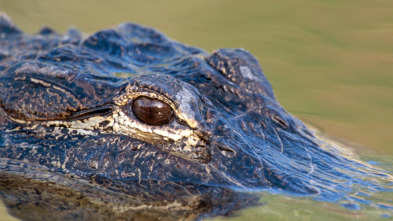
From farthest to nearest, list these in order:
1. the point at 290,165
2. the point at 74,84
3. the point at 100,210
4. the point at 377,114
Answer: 1. the point at 377,114
2. the point at 74,84
3. the point at 290,165
4. the point at 100,210

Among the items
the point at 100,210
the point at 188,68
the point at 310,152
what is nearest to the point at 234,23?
the point at 188,68

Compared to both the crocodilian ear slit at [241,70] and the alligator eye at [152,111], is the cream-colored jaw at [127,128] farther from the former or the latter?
the crocodilian ear slit at [241,70]

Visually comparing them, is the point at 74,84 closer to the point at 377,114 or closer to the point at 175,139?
the point at 175,139

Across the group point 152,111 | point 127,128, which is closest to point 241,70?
point 152,111

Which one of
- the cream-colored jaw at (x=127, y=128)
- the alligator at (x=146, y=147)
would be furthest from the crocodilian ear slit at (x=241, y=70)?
the cream-colored jaw at (x=127, y=128)

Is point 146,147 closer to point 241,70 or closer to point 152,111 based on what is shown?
point 152,111

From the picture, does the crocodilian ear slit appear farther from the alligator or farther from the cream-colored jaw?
the cream-colored jaw

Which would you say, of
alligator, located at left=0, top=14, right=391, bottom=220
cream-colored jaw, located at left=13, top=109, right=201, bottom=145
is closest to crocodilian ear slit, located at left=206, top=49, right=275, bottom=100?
alligator, located at left=0, top=14, right=391, bottom=220
